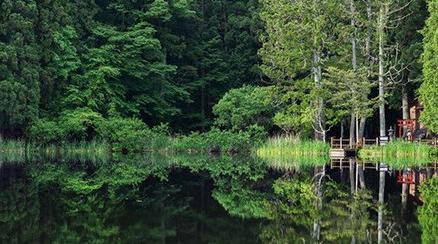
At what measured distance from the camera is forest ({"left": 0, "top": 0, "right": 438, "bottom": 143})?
101 feet

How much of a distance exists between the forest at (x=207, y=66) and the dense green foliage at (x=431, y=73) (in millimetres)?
57

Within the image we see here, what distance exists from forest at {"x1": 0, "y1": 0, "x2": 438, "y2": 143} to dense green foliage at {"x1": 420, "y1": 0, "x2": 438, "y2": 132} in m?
0.06

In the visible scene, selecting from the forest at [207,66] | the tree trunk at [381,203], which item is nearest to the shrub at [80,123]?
the forest at [207,66]

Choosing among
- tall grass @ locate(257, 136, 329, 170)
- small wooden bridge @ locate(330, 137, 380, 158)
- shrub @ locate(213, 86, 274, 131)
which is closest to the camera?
tall grass @ locate(257, 136, 329, 170)

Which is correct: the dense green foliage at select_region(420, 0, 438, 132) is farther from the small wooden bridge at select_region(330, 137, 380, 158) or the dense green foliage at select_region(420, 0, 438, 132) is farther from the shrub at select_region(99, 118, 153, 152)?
the shrub at select_region(99, 118, 153, 152)

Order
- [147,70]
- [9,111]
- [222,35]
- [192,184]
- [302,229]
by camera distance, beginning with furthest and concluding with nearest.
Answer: [222,35] → [147,70] → [9,111] → [192,184] → [302,229]

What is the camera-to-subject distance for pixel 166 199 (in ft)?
38.1

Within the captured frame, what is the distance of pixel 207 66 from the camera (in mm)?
43188

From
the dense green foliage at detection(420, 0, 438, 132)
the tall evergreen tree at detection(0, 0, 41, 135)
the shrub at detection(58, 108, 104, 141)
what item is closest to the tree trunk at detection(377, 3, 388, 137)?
the dense green foliage at detection(420, 0, 438, 132)

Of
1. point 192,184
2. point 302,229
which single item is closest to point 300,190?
point 192,184

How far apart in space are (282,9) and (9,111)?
13.5 m

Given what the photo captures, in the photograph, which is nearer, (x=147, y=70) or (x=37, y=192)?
(x=37, y=192)

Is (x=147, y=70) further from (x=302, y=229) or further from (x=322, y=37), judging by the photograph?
(x=302, y=229)

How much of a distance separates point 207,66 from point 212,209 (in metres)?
33.3
